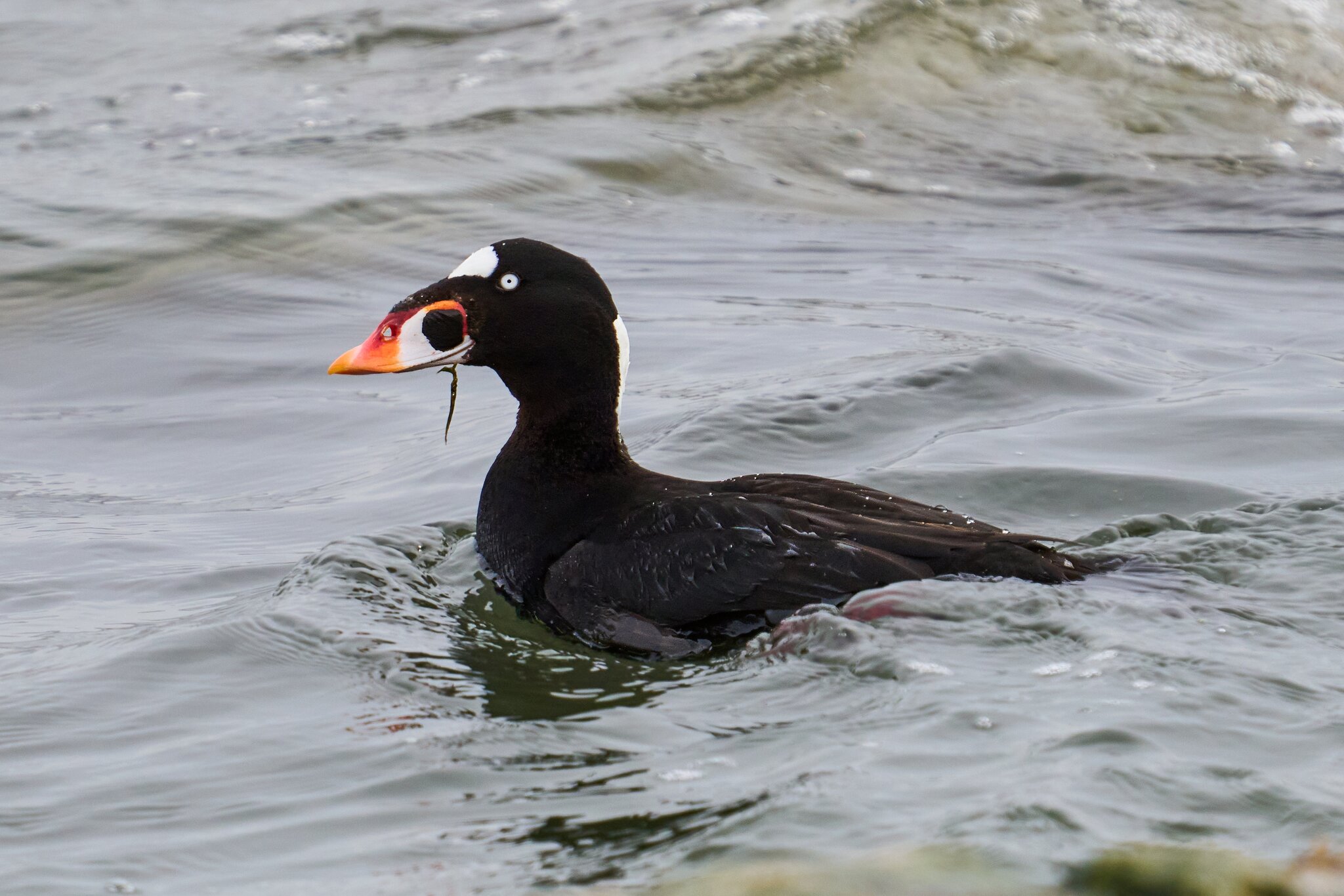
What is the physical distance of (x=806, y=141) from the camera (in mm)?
11891

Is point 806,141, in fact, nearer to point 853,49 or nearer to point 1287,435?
point 853,49

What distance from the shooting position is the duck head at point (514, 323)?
5180mm

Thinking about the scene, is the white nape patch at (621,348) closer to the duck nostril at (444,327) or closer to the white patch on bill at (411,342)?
the duck nostril at (444,327)

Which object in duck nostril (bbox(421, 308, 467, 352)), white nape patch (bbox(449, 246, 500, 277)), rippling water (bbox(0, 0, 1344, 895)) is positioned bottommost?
rippling water (bbox(0, 0, 1344, 895))

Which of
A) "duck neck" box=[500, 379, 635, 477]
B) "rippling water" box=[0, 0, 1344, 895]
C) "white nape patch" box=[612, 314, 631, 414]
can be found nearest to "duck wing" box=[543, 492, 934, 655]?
"rippling water" box=[0, 0, 1344, 895]

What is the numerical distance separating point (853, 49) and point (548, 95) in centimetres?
256

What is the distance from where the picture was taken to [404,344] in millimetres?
5168

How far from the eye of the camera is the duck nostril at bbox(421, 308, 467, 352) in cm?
519

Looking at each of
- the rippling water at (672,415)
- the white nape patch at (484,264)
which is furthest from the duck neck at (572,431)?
the rippling water at (672,415)

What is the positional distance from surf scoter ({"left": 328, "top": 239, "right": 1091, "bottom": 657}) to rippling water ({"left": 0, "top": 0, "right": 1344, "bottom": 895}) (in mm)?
156

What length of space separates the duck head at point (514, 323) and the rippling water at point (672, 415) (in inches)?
31.6

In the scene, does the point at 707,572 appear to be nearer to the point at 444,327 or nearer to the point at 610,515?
the point at 610,515

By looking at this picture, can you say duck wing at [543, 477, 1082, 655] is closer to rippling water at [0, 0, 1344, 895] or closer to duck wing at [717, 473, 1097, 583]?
duck wing at [717, 473, 1097, 583]

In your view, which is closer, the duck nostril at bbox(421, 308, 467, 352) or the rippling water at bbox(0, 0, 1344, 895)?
the rippling water at bbox(0, 0, 1344, 895)
